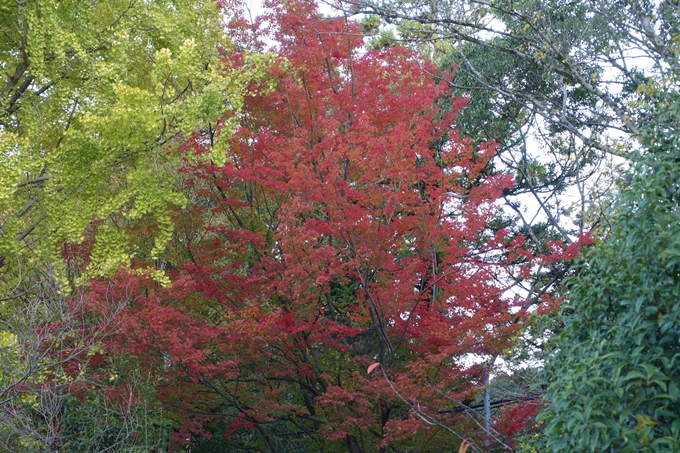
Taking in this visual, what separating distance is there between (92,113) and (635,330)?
6.95 m

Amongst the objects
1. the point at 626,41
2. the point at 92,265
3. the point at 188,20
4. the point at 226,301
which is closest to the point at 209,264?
the point at 226,301

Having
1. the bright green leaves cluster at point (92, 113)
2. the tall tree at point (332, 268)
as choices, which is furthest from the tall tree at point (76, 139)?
the tall tree at point (332, 268)

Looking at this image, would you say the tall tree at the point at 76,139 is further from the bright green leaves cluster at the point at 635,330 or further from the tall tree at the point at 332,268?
the bright green leaves cluster at the point at 635,330

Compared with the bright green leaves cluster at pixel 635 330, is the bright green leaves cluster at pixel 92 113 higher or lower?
higher

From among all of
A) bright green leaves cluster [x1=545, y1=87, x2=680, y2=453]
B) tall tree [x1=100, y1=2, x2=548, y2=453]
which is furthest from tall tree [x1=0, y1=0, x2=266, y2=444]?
bright green leaves cluster [x1=545, y1=87, x2=680, y2=453]

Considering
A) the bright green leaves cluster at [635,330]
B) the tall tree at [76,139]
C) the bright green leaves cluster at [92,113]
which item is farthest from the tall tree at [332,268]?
the bright green leaves cluster at [635,330]

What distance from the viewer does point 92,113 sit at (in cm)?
836

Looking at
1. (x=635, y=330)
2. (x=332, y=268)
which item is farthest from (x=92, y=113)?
(x=635, y=330)

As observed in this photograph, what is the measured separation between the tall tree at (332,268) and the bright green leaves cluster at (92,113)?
2.78 ft

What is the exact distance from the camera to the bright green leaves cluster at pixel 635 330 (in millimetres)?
3373

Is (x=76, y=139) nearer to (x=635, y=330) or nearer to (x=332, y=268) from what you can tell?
(x=332, y=268)

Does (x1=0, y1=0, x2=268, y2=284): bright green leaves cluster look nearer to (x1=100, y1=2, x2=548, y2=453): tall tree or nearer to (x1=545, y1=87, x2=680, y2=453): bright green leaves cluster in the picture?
(x1=100, y1=2, x2=548, y2=453): tall tree

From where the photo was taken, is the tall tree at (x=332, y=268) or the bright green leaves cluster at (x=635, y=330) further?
the tall tree at (x=332, y=268)

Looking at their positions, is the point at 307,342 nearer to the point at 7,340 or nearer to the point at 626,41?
the point at 7,340
